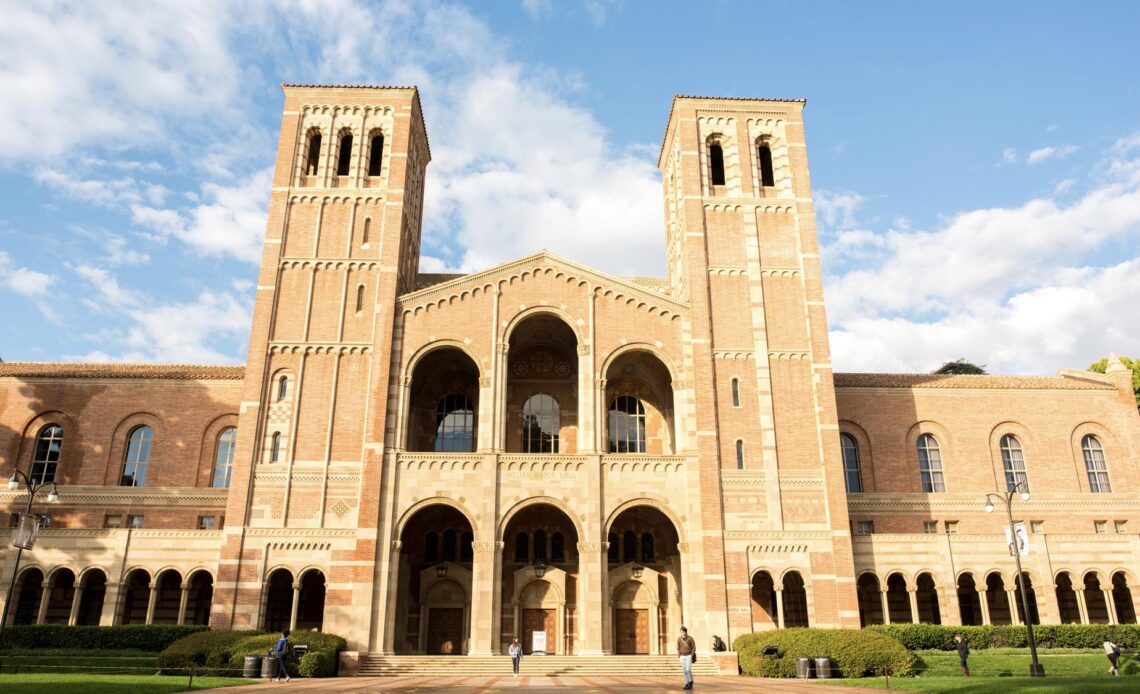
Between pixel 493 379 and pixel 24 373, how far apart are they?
24.1 m

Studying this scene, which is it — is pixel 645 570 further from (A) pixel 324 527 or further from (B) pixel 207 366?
(B) pixel 207 366

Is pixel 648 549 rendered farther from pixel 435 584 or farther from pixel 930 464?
pixel 930 464

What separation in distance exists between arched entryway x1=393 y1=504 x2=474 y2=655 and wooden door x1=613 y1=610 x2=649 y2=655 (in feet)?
21.4

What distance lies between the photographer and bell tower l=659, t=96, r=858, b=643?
106 feet

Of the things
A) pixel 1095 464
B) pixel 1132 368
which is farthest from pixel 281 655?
pixel 1132 368

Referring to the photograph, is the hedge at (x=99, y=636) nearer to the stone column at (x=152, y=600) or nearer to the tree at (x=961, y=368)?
the stone column at (x=152, y=600)

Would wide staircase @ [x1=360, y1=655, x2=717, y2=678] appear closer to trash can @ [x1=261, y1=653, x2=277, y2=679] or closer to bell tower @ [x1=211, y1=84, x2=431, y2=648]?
bell tower @ [x1=211, y1=84, x2=431, y2=648]

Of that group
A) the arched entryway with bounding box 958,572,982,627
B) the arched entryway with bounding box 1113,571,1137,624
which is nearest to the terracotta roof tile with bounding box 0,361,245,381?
the arched entryway with bounding box 958,572,982,627

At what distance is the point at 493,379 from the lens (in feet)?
112

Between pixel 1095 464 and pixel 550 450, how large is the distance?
1095 inches

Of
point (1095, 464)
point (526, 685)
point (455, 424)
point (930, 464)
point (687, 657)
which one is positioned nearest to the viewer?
point (687, 657)

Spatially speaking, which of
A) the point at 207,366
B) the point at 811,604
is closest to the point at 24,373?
the point at 207,366

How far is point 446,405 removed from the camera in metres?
39.2

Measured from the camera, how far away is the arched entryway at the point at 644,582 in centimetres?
3556
